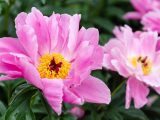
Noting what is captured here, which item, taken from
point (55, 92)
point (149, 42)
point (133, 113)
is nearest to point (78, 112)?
point (133, 113)

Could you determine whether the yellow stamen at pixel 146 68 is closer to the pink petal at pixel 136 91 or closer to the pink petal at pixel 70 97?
the pink petal at pixel 136 91

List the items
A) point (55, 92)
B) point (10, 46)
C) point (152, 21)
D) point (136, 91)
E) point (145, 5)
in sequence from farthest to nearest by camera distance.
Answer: point (145, 5)
point (152, 21)
point (136, 91)
point (10, 46)
point (55, 92)

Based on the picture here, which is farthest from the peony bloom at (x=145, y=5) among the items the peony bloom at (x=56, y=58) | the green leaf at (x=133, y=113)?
the peony bloom at (x=56, y=58)

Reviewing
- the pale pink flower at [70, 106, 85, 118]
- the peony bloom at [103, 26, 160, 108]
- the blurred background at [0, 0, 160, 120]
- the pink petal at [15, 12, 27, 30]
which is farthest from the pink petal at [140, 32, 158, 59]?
the pink petal at [15, 12, 27, 30]

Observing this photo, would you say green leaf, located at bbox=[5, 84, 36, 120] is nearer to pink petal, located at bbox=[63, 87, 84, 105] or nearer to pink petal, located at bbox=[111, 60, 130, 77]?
pink petal, located at bbox=[63, 87, 84, 105]

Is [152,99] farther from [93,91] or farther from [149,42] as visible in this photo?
[93,91]

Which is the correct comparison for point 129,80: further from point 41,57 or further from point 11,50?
point 11,50

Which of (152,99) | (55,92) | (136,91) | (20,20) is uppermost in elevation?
(20,20)
